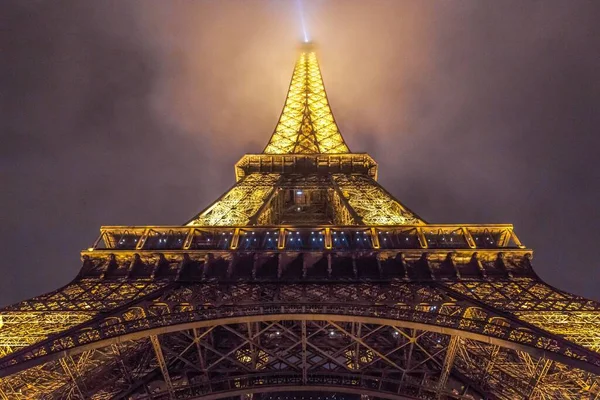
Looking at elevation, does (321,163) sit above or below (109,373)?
above

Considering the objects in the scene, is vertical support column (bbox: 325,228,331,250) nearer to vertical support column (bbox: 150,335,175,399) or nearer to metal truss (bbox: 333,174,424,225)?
metal truss (bbox: 333,174,424,225)

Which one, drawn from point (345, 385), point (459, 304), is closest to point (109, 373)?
point (345, 385)

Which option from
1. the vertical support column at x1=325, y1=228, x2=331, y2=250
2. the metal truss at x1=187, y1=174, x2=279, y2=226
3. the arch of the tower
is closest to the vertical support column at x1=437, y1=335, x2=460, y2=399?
the arch of the tower

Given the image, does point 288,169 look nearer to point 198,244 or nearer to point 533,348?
point 198,244

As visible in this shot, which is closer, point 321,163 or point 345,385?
point 345,385

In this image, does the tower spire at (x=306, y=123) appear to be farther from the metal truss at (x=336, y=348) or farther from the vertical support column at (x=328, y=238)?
the metal truss at (x=336, y=348)

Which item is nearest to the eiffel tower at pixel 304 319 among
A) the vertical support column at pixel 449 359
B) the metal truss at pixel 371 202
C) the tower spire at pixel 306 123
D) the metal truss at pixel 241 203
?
the vertical support column at pixel 449 359
